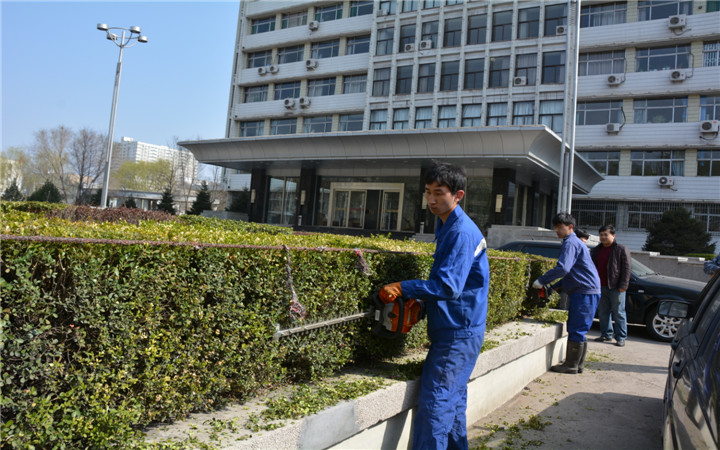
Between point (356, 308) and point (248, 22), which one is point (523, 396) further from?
point (248, 22)

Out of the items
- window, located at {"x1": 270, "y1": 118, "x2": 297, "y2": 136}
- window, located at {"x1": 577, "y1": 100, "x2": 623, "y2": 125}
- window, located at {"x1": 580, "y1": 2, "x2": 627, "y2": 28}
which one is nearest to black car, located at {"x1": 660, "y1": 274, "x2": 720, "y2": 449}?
window, located at {"x1": 577, "y1": 100, "x2": 623, "y2": 125}

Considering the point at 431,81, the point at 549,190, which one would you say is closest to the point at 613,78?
the point at 549,190

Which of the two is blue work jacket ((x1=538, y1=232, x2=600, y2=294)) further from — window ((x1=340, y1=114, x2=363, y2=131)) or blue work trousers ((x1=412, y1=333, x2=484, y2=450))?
window ((x1=340, y1=114, x2=363, y2=131))

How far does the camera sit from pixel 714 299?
3441mm

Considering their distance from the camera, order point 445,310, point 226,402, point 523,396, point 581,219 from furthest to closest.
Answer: point 581,219 < point 523,396 < point 445,310 < point 226,402

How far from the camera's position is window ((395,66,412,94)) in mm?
36219

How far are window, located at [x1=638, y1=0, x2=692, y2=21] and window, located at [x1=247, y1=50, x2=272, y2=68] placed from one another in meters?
27.8

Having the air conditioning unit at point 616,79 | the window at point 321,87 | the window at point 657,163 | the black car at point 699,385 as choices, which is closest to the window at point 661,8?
the air conditioning unit at point 616,79

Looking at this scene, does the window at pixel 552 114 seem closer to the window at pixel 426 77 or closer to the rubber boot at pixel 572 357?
the window at pixel 426 77

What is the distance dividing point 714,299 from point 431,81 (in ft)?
111

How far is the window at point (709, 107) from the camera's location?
29266 millimetres

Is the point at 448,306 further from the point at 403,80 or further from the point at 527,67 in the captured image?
the point at 403,80

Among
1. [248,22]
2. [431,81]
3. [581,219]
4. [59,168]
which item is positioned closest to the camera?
[581,219]

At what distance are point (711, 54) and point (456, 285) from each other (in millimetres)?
A: 34210
